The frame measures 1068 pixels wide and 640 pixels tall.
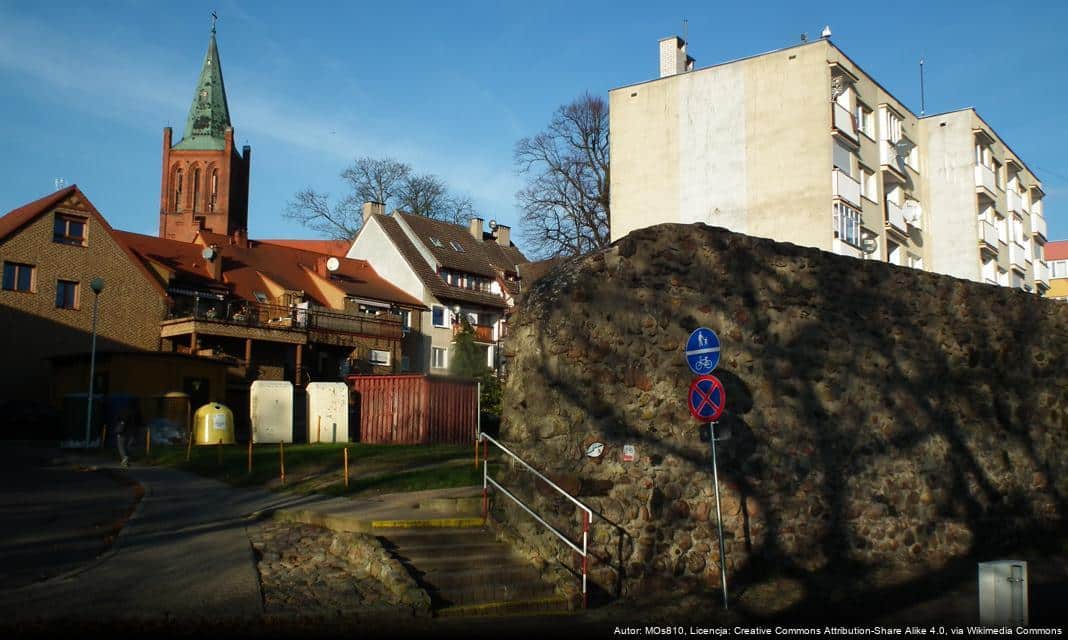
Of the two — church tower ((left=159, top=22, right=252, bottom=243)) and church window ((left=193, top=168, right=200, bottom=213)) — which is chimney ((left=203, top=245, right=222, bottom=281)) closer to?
church tower ((left=159, top=22, right=252, bottom=243))

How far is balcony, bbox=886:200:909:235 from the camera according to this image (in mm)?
41100

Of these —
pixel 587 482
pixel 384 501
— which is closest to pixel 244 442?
pixel 384 501

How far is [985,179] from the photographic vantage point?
151 ft

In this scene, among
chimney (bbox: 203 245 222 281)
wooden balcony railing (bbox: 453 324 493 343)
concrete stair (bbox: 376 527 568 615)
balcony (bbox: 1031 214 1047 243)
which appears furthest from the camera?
balcony (bbox: 1031 214 1047 243)

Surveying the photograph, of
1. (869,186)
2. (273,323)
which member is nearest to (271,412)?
(273,323)

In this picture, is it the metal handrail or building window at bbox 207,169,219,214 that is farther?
building window at bbox 207,169,219,214

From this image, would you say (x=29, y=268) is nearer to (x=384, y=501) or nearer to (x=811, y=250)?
(x=384, y=501)

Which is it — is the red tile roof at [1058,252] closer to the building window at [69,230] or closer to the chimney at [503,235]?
the chimney at [503,235]

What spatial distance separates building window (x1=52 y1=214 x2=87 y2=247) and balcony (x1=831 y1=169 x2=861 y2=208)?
2991 cm

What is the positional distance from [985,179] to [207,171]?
2681 inches

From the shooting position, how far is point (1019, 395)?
15594 millimetres

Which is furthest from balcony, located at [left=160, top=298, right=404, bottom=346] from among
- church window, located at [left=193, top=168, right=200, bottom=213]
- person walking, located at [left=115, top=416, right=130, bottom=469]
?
church window, located at [left=193, top=168, right=200, bottom=213]

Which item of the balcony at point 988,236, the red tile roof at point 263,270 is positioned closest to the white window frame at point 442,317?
the red tile roof at point 263,270

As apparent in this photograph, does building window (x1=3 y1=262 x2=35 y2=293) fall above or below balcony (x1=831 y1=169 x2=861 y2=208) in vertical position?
below
